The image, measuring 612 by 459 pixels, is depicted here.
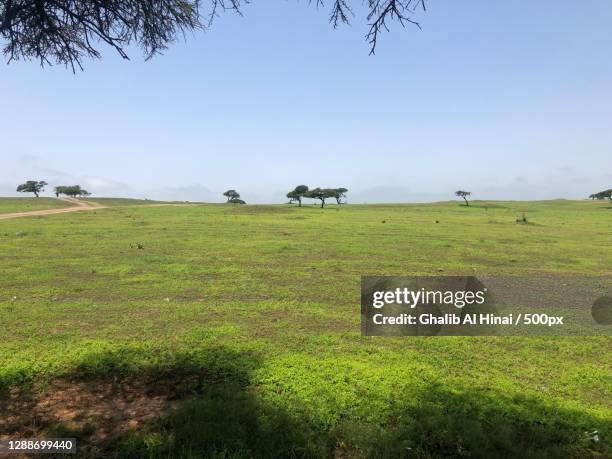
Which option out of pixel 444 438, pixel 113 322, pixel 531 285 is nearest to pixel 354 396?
pixel 444 438

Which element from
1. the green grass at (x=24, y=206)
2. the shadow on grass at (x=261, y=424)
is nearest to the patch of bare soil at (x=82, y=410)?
the shadow on grass at (x=261, y=424)

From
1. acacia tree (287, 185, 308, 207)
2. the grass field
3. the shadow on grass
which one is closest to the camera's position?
the shadow on grass

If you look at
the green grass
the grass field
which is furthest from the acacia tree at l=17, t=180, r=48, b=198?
the grass field

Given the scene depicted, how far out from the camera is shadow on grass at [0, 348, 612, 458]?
432cm

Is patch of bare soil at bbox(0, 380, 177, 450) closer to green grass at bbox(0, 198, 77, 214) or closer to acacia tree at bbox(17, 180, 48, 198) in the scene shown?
green grass at bbox(0, 198, 77, 214)

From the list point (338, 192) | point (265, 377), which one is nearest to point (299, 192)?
point (338, 192)

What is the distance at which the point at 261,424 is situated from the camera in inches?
186

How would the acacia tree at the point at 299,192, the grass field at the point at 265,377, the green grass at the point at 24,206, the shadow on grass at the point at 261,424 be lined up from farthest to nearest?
the acacia tree at the point at 299,192, the green grass at the point at 24,206, the grass field at the point at 265,377, the shadow on grass at the point at 261,424

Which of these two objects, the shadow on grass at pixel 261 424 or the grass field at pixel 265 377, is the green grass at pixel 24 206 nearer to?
the grass field at pixel 265 377

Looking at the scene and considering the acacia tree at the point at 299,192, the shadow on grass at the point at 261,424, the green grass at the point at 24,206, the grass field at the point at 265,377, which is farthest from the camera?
the acacia tree at the point at 299,192

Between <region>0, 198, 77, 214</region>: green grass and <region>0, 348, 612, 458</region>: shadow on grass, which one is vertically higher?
<region>0, 198, 77, 214</region>: green grass

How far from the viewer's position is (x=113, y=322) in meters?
8.45

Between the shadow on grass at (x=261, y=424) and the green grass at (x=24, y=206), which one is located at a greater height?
the green grass at (x=24, y=206)

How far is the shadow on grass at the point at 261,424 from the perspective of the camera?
14.2ft
